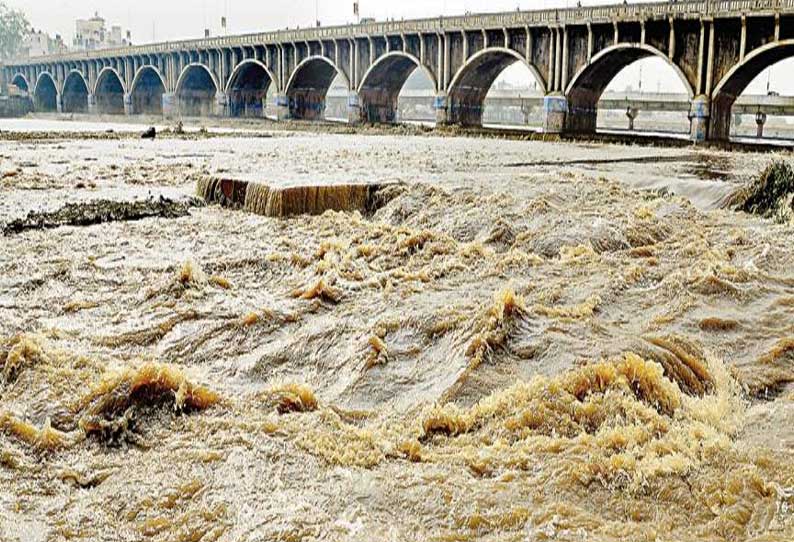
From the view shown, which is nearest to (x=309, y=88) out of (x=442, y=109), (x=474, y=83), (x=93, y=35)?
(x=474, y=83)

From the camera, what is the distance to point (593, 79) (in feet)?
136

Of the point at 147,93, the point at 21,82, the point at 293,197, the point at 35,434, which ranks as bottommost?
the point at 35,434

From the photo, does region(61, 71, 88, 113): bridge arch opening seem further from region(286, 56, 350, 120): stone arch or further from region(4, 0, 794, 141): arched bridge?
region(286, 56, 350, 120): stone arch

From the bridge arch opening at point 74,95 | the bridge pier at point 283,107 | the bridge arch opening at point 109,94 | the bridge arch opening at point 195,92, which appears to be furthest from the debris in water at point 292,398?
the bridge arch opening at point 74,95

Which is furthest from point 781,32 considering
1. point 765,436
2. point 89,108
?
point 89,108

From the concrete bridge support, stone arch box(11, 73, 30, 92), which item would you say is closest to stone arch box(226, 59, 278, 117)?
the concrete bridge support

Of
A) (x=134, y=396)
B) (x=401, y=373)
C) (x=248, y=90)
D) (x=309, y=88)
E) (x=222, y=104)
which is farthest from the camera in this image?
(x=248, y=90)

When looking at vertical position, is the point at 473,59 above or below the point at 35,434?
above

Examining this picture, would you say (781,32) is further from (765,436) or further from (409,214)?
(765,436)

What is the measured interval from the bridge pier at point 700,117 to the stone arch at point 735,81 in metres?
0.27

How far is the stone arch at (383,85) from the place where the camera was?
51.6 metres

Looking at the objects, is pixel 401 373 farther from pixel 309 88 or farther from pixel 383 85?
pixel 309 88

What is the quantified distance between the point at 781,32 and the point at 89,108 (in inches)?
2823

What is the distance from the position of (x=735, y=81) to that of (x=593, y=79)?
27.5 ft
